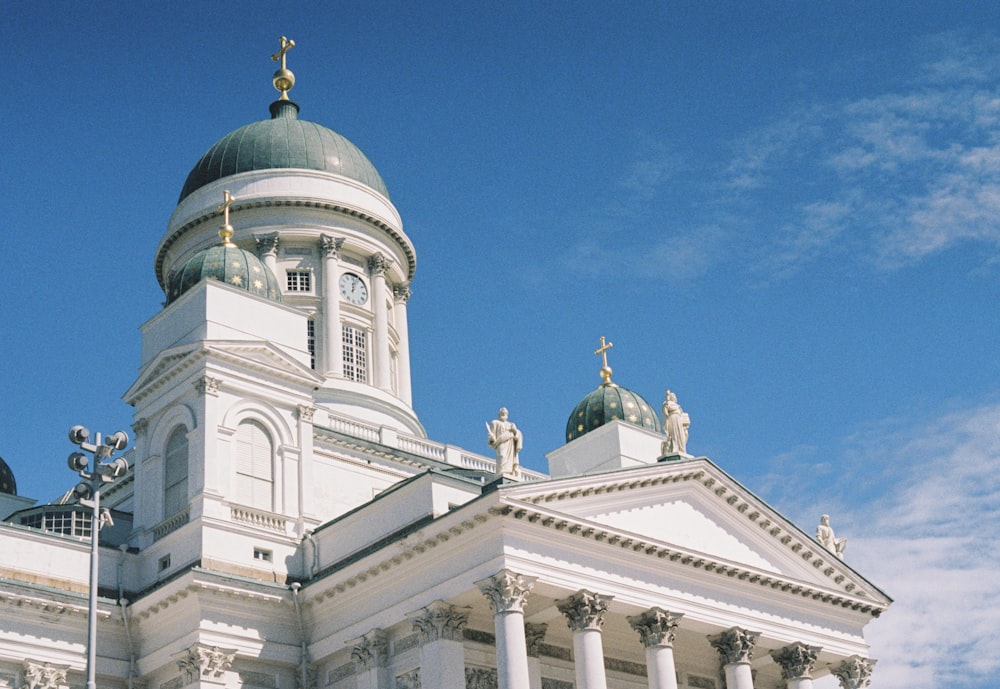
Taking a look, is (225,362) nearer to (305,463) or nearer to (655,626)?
(305,463)

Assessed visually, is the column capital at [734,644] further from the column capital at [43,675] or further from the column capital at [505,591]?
the column capital at [43,675]

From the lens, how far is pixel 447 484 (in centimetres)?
3344

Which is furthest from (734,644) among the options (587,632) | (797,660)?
(587,632)

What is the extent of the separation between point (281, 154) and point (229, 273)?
36.2 ft

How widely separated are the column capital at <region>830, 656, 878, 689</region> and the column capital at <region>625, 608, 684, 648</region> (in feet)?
23.1

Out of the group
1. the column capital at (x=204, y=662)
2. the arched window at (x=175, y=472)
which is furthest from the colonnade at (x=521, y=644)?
the arched window at (x=175, y=472)

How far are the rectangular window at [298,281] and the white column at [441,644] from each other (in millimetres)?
17671

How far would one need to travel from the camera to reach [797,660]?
36656 millimetres

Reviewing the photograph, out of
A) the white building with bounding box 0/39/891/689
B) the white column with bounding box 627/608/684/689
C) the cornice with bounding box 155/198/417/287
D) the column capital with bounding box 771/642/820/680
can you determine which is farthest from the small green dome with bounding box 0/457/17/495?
the column capital with bounding box 771/642/820/680

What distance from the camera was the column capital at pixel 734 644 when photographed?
115ft

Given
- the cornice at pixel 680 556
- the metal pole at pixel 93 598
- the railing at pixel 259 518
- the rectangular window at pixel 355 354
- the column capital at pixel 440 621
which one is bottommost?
the metal pole at pixel 93 598

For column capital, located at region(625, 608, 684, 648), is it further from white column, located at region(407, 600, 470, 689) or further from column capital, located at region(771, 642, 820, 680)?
column capital, located at region(771, 642, 820, 680)

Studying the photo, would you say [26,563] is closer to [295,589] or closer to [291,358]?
[295,589]

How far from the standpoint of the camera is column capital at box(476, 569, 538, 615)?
30.4 meters
